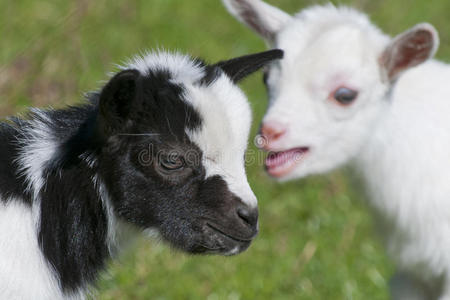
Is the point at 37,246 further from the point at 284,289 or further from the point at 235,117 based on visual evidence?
the point at 284,289

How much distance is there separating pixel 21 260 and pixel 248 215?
102cm

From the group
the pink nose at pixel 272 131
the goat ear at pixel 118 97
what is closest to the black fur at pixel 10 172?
the goat ear at pixel 118 97

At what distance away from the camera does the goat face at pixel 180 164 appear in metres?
3.81

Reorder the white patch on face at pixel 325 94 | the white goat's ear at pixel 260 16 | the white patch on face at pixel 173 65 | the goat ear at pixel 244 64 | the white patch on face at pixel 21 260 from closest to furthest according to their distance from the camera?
the white patch on face at pixel 21 260, the white patch on face at pixel 173 65, the goat ear at pixel 244 64, the white patch on face at pixel 325 94, the white goat's ear at pixel 260 16

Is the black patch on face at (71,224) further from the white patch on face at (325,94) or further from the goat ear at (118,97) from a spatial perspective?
the white patch on face at (325,94)

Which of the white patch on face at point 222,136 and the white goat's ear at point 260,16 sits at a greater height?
the white patch on face at point 222,136

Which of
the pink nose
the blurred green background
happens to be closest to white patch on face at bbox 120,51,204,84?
the blurred green background

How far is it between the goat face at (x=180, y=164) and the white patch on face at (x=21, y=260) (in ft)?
1.31

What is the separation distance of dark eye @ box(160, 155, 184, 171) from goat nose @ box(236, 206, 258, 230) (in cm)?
33

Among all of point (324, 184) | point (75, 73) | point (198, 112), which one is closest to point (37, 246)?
point (198, 112)

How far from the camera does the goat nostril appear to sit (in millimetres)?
3787

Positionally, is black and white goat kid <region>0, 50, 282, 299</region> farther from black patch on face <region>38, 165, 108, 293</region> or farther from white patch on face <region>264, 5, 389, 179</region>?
white patch on face <region>264, 5, 389, 179</region>

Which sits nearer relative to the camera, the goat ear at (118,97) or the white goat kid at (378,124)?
the goat ear at (118,97)

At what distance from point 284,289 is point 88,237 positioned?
8.06ft
